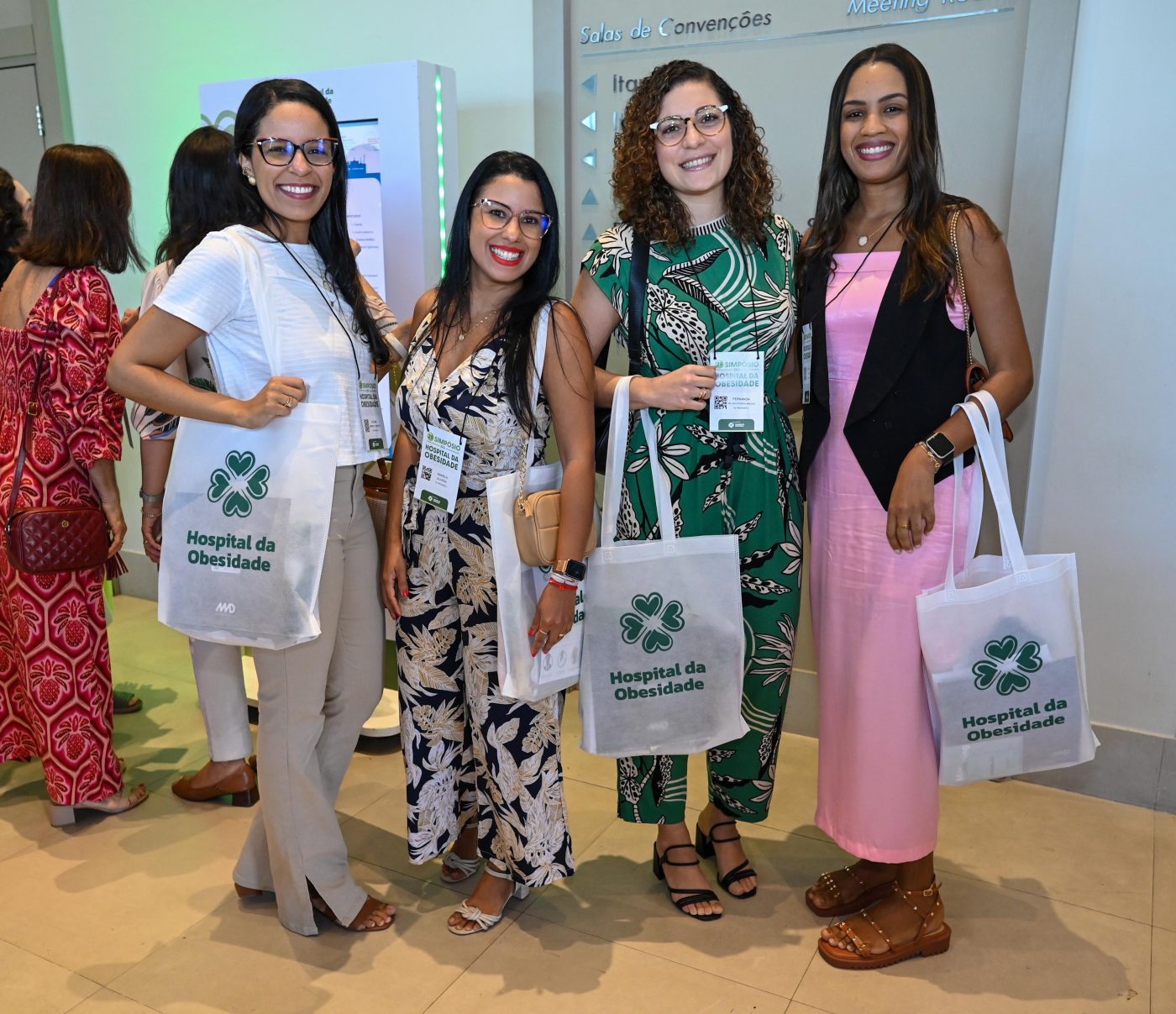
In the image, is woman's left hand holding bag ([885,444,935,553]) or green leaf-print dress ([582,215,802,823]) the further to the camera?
green leaf-print dress ([582,215,802,823])

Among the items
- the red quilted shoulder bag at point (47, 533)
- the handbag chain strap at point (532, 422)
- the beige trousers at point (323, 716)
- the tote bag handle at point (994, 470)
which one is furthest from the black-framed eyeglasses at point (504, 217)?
the red quilted shoulder bag at point (47, 533)

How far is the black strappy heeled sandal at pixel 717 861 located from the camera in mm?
2461

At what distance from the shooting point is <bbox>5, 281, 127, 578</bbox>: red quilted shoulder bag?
2572 millimetres

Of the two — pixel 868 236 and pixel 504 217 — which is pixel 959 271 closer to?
pixel 868 236

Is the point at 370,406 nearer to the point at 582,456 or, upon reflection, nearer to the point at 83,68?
the point at 582,456

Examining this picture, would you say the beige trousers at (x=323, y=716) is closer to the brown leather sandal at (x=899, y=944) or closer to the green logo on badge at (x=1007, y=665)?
the brown leather sandal at (x=899, y=944)

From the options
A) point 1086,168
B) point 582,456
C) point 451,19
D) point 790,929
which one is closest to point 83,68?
point 451,19

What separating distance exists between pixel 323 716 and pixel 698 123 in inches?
59.7

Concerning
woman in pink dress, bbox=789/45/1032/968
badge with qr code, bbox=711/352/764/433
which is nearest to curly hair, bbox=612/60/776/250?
woman in pink dress, bbox=789/45/1032/968

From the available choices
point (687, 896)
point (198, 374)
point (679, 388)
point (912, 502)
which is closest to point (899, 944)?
point (687, 896)

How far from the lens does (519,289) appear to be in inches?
82.7

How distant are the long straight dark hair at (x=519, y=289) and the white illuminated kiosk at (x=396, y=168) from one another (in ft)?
3.72

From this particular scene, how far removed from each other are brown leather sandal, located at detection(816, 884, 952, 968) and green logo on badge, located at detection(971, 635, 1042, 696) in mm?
549

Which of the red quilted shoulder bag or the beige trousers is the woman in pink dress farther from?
the red quilted shoulder bag
